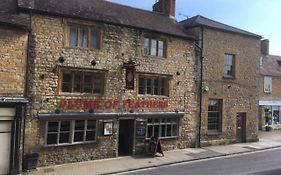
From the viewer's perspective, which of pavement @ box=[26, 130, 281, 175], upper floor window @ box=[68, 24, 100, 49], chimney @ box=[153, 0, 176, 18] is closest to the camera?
pavement @ box=[26, 130, 281, 175]

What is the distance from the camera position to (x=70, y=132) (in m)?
18.0

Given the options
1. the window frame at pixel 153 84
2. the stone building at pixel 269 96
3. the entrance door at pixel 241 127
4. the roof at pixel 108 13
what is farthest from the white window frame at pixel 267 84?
the window frame at pixel 153 84

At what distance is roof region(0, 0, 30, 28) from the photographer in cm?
1550

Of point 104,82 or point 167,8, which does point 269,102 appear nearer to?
point 167,8

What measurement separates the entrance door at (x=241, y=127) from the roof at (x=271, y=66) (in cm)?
1133

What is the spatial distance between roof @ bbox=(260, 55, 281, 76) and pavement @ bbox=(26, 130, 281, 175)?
43.2 feet

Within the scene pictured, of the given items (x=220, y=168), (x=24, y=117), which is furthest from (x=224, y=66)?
(x=24, y=117)

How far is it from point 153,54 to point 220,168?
7674 mm

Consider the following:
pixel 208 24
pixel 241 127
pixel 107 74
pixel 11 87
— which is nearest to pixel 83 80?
pixel 107 74

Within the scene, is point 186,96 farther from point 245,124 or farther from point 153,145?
point 245,124

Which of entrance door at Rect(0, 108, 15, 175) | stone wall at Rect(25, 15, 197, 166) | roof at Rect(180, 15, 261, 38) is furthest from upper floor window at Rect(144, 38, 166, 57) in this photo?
entrance door at Rect(0, 108, 15, 175)

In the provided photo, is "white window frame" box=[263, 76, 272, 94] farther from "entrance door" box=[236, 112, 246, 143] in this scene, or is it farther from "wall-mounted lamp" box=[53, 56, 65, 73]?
"wall-mounted lamp" box=[53, 56, 65, 73]

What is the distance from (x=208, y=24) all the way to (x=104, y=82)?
9369 mm

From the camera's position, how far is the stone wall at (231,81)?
24.2 metres
